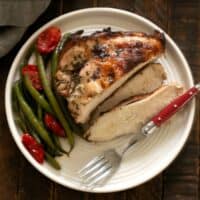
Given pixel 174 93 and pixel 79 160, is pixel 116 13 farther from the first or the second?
A: pixel 79 160

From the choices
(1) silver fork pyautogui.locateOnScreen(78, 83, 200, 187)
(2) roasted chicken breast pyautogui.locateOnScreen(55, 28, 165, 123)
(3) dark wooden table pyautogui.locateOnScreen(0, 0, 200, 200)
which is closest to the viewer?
(2) roasted chicken breast pyautogui.locateOnScreen(55, 28, 165, 123)

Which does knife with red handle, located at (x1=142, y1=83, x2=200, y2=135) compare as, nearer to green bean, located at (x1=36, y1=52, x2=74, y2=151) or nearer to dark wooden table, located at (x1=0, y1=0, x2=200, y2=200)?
dark wooden table, located at (x1=0, y1=0, x2=200, y2=200)

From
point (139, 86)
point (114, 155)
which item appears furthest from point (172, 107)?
point (114, 155)

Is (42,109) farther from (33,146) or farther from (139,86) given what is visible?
(139,86)

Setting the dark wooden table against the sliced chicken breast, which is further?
the dark wooden table

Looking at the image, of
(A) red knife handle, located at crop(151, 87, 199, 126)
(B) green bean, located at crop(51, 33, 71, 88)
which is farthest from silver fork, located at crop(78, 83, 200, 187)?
(B) green bean, located at crop(51, 33, 71, 88)

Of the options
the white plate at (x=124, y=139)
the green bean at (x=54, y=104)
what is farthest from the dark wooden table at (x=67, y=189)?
the green bean at (x=54, y=104)

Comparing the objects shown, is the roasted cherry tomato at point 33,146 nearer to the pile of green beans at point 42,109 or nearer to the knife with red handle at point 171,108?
the pile of green beans at point 42,109
